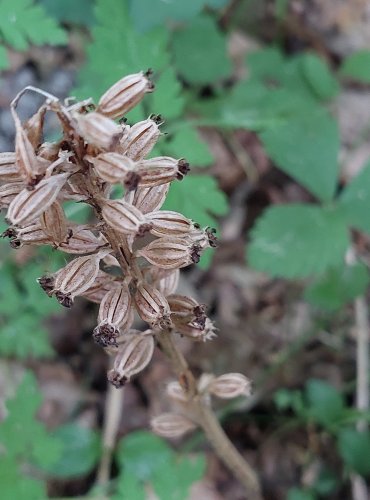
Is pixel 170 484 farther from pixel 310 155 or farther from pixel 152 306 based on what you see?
pixel 310 155

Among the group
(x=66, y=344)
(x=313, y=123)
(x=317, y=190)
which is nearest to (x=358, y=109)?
(x=313, y=123)

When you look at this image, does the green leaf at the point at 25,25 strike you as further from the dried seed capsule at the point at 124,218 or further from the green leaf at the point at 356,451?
the green leaf at the point at 356,451

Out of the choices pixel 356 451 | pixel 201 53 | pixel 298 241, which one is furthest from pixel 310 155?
pixel 356 451

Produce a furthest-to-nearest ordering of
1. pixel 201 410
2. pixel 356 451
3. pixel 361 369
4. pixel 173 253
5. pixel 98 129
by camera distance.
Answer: pixel 361 369 < pixel 356 451 < pixel 201 410 < pixel 173 253 < pixel 98 129

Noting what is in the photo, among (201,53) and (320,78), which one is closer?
(320,78)

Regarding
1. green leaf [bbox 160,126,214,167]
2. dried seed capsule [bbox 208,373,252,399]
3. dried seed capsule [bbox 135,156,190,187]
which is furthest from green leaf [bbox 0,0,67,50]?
dried seed capsule [bbox 208,373,252,399]

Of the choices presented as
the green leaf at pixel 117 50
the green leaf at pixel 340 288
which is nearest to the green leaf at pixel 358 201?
the green leaf at pixel 340 288

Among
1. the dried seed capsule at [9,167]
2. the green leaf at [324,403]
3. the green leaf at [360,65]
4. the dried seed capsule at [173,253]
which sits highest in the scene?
the dried seed capsule at [9,167]
